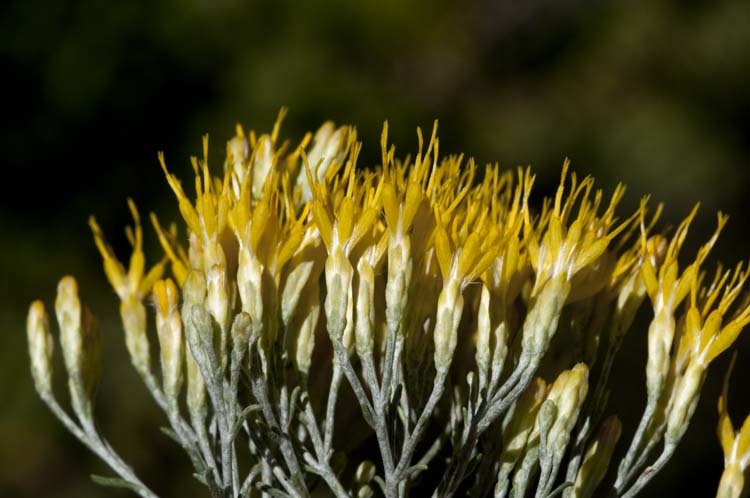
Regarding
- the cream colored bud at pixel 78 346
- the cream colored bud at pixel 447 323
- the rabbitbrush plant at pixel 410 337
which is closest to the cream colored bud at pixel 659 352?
the rabbitbrush plant at pixel 410 337

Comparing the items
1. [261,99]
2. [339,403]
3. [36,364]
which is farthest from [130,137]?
[339,403]

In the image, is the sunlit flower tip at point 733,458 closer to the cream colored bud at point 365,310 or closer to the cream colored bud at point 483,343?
the cream colored bud at point 483,343

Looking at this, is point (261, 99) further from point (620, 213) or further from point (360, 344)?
point (360, 344)

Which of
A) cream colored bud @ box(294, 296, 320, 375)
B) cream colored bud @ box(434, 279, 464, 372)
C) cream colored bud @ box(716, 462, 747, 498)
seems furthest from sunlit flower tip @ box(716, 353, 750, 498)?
cream colored bud @ box(294, 296, 320, 375)

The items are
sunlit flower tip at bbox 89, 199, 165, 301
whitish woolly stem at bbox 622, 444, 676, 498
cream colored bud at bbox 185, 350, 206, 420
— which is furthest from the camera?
sunlit flower tip at bbox 89, 199, 165, 301

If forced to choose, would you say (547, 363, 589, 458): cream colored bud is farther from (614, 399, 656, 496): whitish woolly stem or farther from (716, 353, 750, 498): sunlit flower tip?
(716, 353, 750, 498): sunlit flower tip
